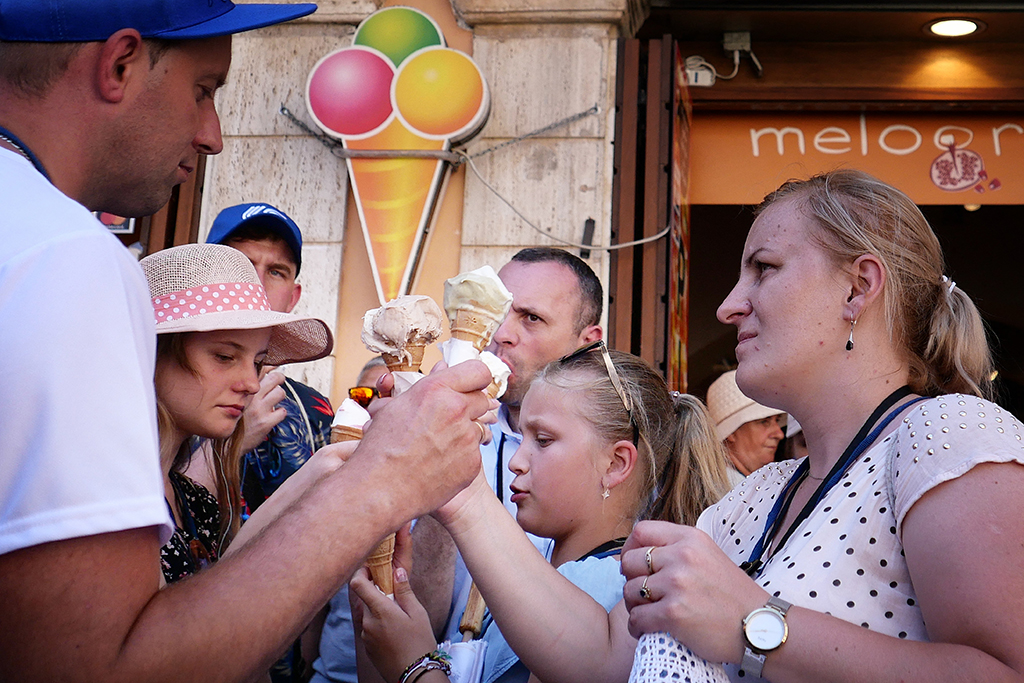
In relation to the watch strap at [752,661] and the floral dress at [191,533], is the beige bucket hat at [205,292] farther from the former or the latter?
the watch strap at [752,661]

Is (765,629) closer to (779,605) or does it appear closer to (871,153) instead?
(779,605)

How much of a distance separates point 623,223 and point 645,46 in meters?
1.02

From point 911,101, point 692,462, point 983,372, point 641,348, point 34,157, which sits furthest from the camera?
point 911,101

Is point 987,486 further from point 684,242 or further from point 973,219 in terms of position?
point 973,219

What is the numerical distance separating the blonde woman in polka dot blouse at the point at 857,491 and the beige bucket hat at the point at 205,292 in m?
1.15

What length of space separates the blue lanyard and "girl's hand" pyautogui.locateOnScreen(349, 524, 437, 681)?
3.81 feet

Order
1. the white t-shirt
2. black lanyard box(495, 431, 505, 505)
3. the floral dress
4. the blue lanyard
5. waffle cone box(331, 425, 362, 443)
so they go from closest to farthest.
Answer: the white t-shirt < the blue lanyard < waffle cone box(331, 425, 362, 443) < the floral dress < black lanyard box(495, 431, 505, 505)

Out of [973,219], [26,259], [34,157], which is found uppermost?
[973,219]

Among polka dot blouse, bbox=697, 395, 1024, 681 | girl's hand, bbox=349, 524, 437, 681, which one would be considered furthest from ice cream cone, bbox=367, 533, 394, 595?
polka dot blouse, bbox=697, 395, 1024, 681

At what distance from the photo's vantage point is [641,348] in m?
4.67

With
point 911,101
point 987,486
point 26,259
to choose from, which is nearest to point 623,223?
point 911,101

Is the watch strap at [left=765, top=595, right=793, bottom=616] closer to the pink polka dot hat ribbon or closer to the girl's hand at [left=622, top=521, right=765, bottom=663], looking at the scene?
the girl's hand at [left=622, top=521, right=765, bottom=663]

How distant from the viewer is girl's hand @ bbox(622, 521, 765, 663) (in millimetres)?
1461

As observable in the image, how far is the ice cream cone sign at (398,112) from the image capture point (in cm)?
477
